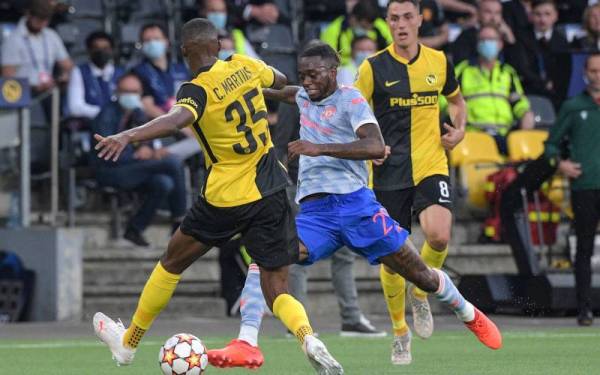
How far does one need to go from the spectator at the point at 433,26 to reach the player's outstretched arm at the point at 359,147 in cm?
941

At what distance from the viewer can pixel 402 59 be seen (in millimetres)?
11539

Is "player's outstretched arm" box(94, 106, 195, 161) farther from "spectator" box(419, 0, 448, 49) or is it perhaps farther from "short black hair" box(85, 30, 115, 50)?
"spectator" box(419, 0, 448, 49)

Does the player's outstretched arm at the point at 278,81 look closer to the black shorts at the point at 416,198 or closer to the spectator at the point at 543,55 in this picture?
the black shorts at the point at 416,198

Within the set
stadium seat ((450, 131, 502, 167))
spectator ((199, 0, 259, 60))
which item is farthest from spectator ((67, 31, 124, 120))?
stadium seat ((450, 131, 502, 167))

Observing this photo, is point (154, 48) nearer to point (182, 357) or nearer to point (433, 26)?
point (433, 26)

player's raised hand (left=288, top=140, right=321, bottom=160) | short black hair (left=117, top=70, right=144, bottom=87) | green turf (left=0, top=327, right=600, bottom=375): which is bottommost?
green turf (left=0, top=327, right=600, bottom=375)

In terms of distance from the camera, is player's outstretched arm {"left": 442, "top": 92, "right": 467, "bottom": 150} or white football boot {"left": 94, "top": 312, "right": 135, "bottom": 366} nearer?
white football boot {"left": 94, "top": 312, "right": 135, "bottom": 366}

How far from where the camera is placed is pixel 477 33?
19.0 meters

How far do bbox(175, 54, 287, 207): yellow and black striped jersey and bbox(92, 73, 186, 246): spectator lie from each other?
7.14 m

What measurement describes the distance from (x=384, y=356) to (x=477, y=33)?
8.48m

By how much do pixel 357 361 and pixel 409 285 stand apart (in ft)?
3.10

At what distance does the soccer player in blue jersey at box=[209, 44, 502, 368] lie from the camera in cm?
962

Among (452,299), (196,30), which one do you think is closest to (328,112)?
(196,30)

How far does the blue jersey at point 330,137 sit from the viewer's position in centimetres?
973
